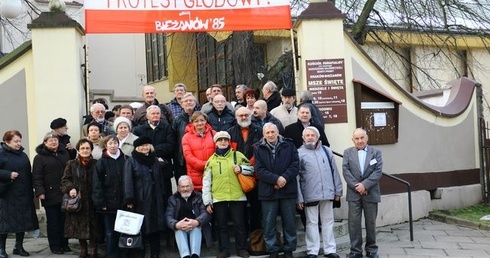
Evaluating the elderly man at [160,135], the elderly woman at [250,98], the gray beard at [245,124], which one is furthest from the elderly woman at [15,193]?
the elderly woman at [250,98]

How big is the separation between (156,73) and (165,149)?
18.2m

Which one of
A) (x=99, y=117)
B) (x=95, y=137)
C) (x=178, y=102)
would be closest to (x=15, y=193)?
(x=95, y=137)

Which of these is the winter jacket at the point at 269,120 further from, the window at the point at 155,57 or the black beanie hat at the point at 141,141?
the window at the point at 155,57

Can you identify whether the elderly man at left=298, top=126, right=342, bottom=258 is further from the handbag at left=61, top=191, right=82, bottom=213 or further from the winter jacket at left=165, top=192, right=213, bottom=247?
the handbag at left=61, top=191, right=82, bottom=213

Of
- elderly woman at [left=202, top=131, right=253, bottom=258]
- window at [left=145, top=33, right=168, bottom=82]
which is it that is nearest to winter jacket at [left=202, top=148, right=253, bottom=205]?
elderly woman at [left=202, top=131, right=253, bottom=258]

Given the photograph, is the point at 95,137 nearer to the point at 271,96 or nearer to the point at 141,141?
the point at 141,141

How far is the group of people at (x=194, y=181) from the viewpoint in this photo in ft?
24.3

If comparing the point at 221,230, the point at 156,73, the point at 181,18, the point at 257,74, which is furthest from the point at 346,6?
the point at 156,73

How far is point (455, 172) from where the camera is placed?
39.5 feet

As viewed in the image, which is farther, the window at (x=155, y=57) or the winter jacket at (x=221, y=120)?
Answer: the window at (x=155, y=57)

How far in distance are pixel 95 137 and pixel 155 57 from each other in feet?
59.2

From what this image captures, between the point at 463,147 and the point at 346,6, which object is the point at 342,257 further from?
the point at 346,6

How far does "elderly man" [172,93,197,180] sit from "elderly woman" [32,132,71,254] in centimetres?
153

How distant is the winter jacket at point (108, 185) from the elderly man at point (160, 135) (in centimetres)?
71
